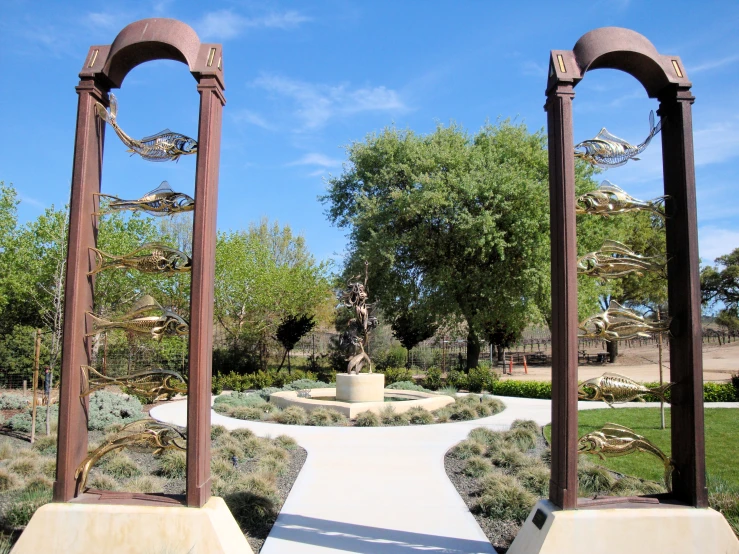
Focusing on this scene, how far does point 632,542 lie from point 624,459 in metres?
5.23

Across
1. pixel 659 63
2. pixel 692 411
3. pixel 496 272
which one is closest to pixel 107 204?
pixel 659 63

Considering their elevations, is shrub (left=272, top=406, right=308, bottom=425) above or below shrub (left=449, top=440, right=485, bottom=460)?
below

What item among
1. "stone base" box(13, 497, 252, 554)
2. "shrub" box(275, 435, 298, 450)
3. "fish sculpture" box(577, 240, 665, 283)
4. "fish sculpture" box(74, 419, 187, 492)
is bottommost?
"shrub" box(275, 435, 298, 450)

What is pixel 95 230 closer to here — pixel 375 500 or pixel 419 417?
pixel 375 500

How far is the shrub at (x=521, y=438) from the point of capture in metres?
8.74

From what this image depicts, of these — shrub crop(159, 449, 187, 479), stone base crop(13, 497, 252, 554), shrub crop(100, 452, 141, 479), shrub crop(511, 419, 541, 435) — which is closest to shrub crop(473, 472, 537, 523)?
stone base crop(13, 497, 252, 554)

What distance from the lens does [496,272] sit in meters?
21.9

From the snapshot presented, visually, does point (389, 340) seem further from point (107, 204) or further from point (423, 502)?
point (107, 204)

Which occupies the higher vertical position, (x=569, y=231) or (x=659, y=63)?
(x=659, y=63)

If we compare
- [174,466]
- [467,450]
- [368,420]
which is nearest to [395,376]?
[368,420]

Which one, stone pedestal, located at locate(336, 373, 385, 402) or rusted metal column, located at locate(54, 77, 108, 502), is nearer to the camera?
rusted metal column, located at locate(54, 77, 108, 502)

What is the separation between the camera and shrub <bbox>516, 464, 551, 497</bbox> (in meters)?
6.08

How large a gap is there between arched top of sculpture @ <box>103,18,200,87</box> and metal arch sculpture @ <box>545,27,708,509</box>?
2.76m

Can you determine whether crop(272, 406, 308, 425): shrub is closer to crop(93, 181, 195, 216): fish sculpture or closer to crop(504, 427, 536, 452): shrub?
crop(504, 427, 536, 452): shrub
